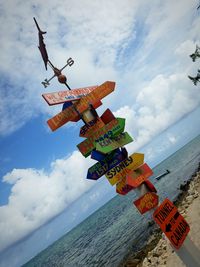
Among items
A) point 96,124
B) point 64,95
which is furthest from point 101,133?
point 64,95

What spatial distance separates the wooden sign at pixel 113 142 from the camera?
477cm

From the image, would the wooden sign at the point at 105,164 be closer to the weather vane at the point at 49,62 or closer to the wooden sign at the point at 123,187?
the wooden sign at the point at 123,187

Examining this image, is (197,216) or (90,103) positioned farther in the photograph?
(197,216)

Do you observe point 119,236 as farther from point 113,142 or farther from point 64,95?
point 64,95

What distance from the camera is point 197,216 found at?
1405 cm

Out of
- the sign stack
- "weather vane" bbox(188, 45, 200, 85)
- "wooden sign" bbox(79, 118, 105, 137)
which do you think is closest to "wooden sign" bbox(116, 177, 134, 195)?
the sign stack

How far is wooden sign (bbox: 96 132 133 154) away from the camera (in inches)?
188

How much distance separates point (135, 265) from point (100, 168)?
13.5 m

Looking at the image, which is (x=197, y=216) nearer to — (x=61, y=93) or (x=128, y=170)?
(x=128, y=170)

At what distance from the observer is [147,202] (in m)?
4.57

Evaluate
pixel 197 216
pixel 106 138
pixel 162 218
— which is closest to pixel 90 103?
pixel 106 138

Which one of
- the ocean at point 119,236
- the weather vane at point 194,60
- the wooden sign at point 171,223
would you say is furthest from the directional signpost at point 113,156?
the weather vane at point 194,60

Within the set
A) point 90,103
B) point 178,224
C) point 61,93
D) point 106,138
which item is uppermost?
point 61,93

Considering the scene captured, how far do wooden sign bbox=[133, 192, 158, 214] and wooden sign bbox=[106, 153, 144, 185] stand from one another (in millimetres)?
644
